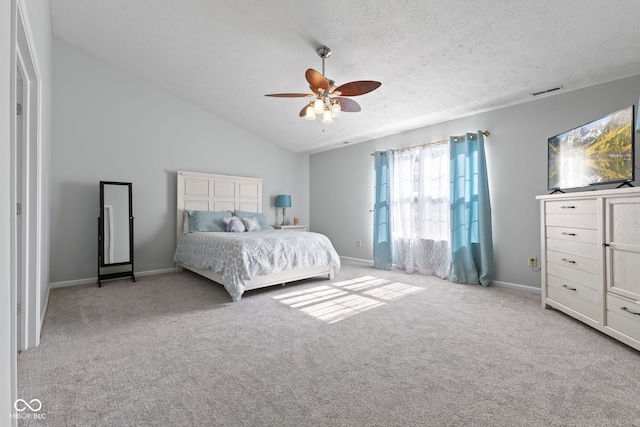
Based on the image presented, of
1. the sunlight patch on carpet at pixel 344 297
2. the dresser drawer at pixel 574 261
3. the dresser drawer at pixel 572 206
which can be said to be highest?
the dresser drawer at pixel 572 206

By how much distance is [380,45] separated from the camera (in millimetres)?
2914

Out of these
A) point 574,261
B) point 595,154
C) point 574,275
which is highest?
point 595,154

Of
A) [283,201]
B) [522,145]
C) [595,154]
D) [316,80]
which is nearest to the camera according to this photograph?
[595,154]

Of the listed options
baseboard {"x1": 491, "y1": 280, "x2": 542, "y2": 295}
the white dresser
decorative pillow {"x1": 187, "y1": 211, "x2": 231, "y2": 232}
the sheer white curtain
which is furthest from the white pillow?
the white dresser

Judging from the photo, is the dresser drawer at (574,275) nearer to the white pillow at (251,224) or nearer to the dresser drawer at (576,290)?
the dresser drawer at (576,290)

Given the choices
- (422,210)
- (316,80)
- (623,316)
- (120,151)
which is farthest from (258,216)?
(623,316)

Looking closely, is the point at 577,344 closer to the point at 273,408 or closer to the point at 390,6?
the point at 273,408

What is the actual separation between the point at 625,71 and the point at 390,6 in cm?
243

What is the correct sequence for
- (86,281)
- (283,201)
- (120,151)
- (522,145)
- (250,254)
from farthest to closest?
1. (283,201)
2. (120,151)
3. (86,281)
4. (522,145)
5. (250,254)

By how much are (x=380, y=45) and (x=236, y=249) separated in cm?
261

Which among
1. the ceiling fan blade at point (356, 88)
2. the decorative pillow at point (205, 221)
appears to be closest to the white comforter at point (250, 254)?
the decorative pillow at point (205, 221)

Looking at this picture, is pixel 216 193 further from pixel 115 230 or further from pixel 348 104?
pixel 348 104

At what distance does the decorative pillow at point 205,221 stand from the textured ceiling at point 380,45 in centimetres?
188

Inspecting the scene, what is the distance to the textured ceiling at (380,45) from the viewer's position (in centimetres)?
244
